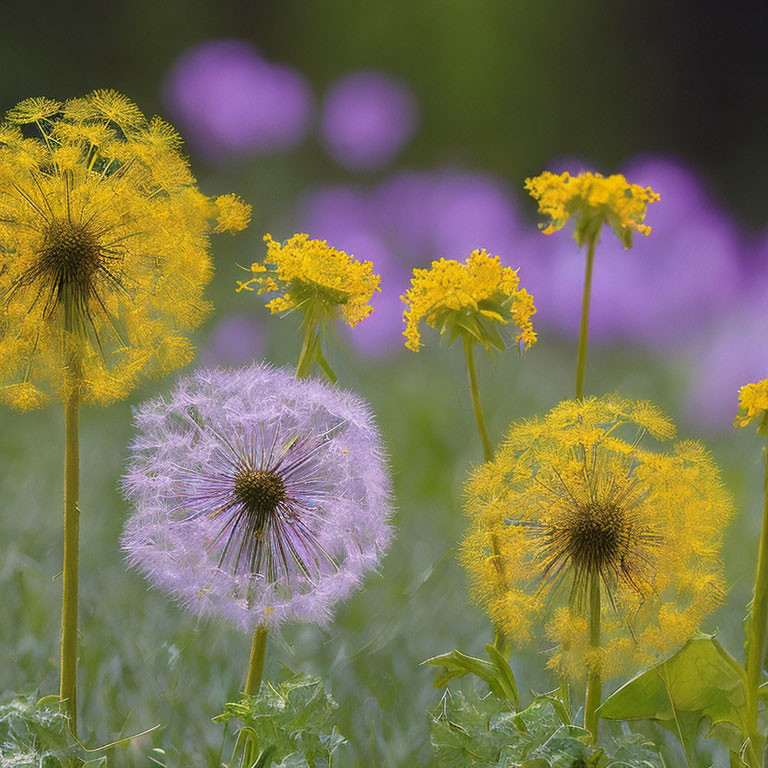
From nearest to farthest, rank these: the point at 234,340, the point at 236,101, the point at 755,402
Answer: the point at 755,402 < the point at 234,340 < the point at 236,101

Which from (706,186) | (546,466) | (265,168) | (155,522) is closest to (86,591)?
(155,522)

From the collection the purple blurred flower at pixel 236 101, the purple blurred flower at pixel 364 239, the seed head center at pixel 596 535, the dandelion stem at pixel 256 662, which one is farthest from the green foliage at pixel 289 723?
the purple blurred flower at pixel 236 101

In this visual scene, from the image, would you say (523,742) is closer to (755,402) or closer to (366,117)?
(755,402)

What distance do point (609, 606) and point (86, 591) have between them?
0.41 m

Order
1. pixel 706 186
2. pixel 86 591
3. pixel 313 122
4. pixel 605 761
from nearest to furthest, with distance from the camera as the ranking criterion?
pixel 605 761, pixel 86 591, pixel 706 186, pixel 313 122

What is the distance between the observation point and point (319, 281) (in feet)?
1.64

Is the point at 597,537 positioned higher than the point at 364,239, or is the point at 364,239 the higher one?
the point at 364,239

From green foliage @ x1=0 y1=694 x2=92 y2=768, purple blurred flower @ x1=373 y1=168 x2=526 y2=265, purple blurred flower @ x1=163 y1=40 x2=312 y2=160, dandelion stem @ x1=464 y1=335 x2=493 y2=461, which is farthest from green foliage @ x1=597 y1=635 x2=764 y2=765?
purple blurred flower @ x1=163 y1=40 x2=312 y2=160

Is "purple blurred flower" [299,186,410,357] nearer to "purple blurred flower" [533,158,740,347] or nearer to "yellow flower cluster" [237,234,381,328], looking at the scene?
"purple blurred flower" [533,158,740,347]

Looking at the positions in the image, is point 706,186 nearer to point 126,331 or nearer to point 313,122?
point 313,122

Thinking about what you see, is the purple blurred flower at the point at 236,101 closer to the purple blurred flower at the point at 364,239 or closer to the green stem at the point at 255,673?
the purple blurred flower at the point at 364,239

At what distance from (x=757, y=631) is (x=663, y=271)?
0.76 m

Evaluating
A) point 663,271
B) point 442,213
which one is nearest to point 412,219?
point 442,213

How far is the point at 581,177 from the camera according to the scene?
1.72ft
